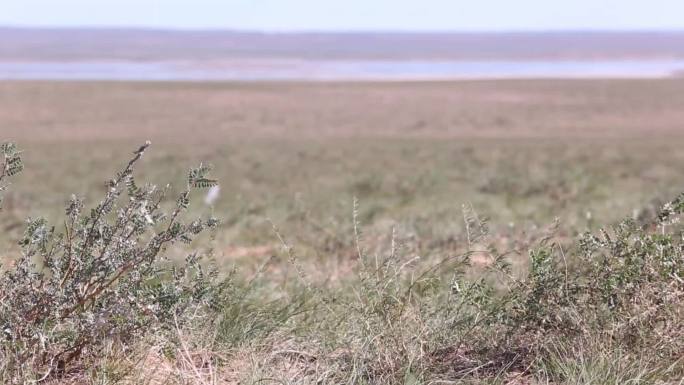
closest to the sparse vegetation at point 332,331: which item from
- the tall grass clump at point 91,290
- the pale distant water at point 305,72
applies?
the tall grass clump at point 91,290

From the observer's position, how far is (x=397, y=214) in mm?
13352

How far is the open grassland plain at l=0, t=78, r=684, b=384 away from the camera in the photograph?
12.3ft

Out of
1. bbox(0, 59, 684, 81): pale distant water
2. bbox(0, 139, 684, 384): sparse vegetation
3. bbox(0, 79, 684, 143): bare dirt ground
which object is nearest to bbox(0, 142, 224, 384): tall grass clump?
bbox(0, 139, 684, 384): sparse vegetation

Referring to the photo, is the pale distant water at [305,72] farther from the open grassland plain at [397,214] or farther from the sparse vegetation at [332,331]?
the sparse vegetation at [332,331]

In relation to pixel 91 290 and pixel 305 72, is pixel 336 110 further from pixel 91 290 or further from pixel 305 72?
pixel 91 290

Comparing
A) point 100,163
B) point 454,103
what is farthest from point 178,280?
point 454,103

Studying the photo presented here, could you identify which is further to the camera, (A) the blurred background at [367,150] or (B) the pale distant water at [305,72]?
(B) the pale distant water at [305,72]

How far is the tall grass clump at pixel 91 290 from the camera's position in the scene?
11.7ft

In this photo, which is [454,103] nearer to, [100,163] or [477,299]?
[100,163]

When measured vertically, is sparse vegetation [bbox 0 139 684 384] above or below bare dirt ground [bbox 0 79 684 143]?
above

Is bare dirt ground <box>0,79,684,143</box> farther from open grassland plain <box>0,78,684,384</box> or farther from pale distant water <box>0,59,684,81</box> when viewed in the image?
pale distant water <box>0,59,684,81</box>

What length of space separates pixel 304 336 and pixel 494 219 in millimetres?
8323

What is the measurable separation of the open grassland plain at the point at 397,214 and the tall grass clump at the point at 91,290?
72 millimetres

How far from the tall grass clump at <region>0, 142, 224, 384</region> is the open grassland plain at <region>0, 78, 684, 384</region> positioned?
0.07m
